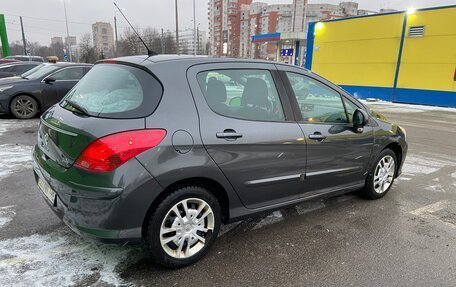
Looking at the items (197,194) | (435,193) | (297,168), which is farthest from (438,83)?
(197,194)

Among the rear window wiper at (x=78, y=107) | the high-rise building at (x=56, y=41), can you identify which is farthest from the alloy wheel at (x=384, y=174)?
the high-rise building at (x=56, y=41)

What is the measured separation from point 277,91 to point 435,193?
3.01m

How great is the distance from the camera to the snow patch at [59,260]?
255 cm

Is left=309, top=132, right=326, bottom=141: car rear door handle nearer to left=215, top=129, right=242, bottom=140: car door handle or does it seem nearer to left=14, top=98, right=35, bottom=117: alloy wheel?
left=215, top=129, right=242, bottom=140: car door handle

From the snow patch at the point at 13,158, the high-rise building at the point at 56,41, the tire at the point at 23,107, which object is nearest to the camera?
the snow patch at the point at 13,158

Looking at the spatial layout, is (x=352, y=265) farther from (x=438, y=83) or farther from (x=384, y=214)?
(x=438, y=83)

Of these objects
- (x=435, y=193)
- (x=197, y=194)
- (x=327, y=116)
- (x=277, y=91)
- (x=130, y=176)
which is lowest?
(x=435, y=193)

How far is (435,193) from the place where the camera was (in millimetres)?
4672

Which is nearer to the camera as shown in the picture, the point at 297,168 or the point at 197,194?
the point at 197,194

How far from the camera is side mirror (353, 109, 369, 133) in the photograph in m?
3.64

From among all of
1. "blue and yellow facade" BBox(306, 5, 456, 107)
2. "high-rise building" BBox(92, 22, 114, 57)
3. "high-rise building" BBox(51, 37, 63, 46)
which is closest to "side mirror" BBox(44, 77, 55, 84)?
"blue and yellow facade" BBox(306, 5, 456, 107)

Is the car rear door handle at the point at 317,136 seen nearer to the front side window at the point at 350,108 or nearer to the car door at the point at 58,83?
the front side window at the point at 350,108

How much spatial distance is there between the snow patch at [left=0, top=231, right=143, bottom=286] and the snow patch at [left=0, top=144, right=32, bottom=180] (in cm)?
228

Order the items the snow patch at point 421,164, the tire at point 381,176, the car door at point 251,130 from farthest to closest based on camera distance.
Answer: the snow patch at point 421,164 → the tire at point 381,176 → the car door at point 251,130
